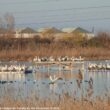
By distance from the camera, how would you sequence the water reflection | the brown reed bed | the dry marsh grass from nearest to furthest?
the brown reed bed, the water reflection, the dry marsh grass

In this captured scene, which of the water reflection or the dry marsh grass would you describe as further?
the dry marsh grass

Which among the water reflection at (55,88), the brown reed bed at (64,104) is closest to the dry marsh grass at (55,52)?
the water reflection at (55,88)

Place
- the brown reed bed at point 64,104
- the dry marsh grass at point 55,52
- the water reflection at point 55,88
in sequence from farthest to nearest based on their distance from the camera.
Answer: the dry marsh grass at point 55,52 < the water reflection at point 55,88 < the brown reed bed at point 64,104

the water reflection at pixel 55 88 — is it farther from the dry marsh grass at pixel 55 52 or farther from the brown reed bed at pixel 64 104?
the dry marsh grass at pixel 55 52

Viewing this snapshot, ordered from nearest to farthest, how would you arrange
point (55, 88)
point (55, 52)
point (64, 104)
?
1. point (64, 104)
2. point (55, 88)
3. point (55, 52)

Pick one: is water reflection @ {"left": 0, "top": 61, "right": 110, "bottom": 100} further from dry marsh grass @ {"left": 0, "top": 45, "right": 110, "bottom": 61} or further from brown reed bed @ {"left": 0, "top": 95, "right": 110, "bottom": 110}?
dry marsh grass @ {"left": 0, "top": 45, "right": 110, "bottom": 61}

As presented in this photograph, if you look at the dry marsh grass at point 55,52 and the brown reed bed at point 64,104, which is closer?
the brown reed bed at point 64,104

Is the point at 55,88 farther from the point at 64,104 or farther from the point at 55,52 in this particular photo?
the point at 55,52

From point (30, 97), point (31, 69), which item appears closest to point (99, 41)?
point (31, 69)

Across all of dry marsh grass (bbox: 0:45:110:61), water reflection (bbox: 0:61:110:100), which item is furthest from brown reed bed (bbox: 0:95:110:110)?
dry marsh grass (bbox: 0:45:110:61)

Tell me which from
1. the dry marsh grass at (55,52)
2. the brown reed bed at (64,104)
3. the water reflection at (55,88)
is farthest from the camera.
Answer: the dry marsh grass at (55,52)

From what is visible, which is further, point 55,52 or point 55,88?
point 55,52

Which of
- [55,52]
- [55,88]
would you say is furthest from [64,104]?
[55,52]

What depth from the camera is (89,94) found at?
501 centimetres
